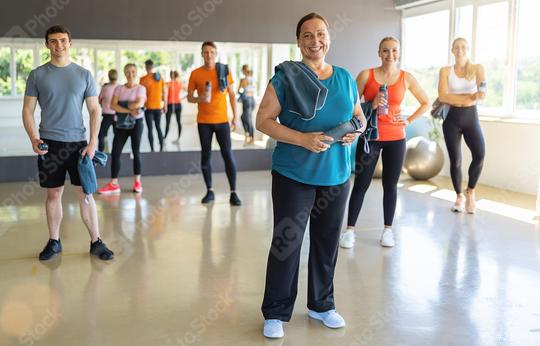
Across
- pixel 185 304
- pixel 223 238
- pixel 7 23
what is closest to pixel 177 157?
pixel 7 23

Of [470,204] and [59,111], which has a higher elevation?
[59,111]

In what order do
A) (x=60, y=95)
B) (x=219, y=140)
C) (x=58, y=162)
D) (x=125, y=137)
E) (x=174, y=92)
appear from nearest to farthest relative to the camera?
(x=60, y=95)
(x=58, y=162)
(x=219, y=140)
(x=125, y=137)
(x=174, y=92)

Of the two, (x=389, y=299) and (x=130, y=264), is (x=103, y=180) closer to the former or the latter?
(x=130, y=264)

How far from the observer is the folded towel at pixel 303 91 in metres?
2.64

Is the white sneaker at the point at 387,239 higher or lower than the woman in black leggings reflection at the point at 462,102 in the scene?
lower

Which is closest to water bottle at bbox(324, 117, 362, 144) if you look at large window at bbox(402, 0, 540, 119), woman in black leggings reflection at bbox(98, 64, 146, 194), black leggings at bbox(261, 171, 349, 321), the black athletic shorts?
black leggings at bbox(261, 171, 349, 321)

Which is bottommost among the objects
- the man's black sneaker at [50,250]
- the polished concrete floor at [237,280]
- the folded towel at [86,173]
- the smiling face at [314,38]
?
the polished concrete floor at [237,280]

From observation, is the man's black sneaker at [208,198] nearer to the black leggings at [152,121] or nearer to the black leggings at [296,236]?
the black leggings at [152,121]

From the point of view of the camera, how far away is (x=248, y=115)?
8.57 m

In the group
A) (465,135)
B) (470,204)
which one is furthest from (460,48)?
(470,204)

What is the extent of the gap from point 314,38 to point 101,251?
241 cm

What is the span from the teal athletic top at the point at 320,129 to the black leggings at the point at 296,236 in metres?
0.05

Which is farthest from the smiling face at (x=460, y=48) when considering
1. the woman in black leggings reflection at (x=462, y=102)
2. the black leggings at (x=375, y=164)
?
the black leggings at (x=375, y=164)

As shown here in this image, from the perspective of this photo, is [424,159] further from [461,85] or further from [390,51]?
[390,51]
